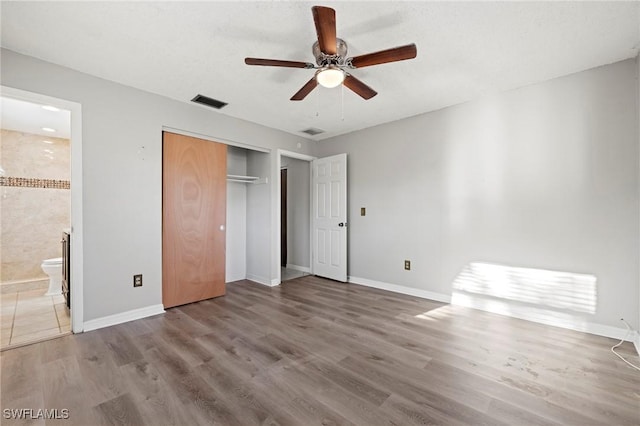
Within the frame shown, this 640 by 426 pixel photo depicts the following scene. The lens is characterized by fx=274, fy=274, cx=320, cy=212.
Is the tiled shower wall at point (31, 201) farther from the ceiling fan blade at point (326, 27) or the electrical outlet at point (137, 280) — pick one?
the ceiling fan blade at point (326, 27)

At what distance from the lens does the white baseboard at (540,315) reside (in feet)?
8.34

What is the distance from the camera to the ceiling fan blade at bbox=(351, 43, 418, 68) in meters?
1.85

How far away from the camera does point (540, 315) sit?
289 cm

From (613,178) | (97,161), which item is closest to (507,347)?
(613,178)

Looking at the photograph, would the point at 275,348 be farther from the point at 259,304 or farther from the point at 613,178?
the point at 613,178

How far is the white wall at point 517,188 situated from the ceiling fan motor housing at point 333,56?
6.60 feet

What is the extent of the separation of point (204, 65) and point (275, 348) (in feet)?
8.69

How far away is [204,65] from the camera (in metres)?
2.58

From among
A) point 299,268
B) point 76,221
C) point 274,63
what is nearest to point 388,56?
point 274,63

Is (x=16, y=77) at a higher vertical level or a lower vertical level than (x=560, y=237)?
higher

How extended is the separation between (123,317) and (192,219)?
1.28m

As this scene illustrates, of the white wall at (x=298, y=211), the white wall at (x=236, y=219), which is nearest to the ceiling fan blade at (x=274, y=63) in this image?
the white wall at (x=236, y=219)

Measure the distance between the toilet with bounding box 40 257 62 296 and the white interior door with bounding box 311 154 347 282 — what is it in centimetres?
376

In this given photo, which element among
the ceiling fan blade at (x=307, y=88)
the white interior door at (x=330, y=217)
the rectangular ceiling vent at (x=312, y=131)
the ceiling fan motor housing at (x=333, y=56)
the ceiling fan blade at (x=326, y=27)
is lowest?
the white interior door at (x=330, y=217)
